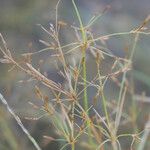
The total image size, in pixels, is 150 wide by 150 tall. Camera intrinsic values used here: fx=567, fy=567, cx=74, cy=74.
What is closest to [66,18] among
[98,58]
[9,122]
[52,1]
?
[52,1]

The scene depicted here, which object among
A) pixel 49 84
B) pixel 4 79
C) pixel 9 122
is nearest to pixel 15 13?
pixel 4 79

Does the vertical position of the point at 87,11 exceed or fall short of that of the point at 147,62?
it exceeds it

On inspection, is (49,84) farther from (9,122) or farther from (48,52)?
(48,52)

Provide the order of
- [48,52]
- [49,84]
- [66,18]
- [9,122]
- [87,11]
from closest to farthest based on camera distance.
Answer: [49,84], [9,122], [48,52], [66,18], [87,11]

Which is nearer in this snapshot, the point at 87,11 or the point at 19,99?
the point at 19,99

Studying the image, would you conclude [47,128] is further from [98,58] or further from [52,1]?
[98,58]

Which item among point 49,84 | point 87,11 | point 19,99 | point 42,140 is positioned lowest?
point 42,140

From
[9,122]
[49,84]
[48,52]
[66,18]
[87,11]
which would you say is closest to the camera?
[49,84]
